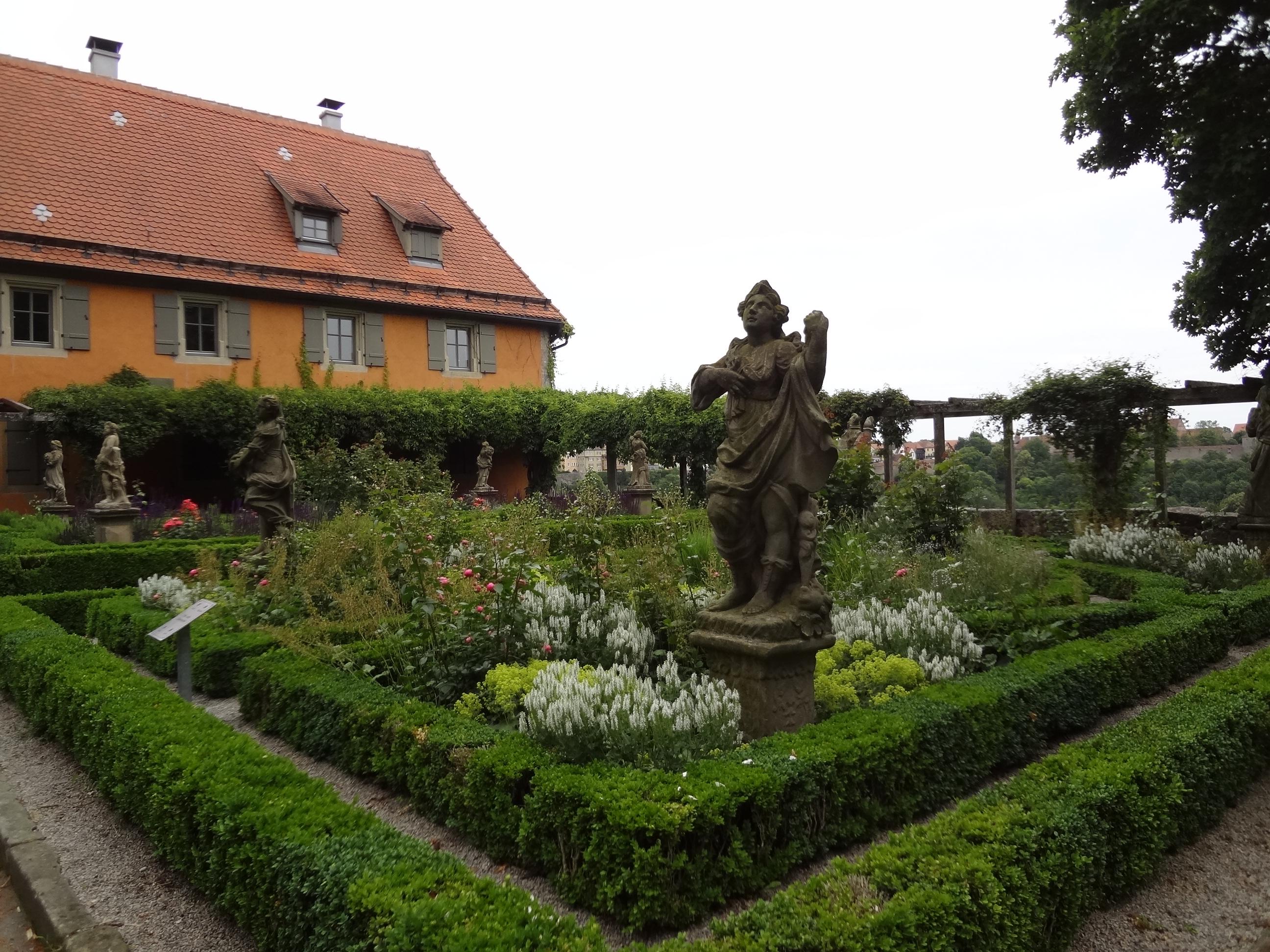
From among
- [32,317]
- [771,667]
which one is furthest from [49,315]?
[771,667]

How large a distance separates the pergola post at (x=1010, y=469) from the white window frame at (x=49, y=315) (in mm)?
19260

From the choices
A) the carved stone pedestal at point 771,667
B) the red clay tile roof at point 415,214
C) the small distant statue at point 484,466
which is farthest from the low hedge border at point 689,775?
the red clay tile roof at point 415,214

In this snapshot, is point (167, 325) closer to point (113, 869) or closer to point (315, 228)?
point (315, 228)

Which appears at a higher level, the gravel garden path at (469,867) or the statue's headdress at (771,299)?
the statue's headdress at (771,299)

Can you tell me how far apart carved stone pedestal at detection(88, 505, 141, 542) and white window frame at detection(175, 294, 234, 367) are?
261 inches

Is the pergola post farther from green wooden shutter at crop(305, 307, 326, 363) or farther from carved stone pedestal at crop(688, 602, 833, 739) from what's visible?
green wooden shutter at crop(305, 307, 326, 363)

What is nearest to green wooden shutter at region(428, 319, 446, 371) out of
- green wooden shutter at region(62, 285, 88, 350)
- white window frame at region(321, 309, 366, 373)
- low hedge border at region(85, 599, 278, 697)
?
white window frame at region(321, 309, 366, 373)

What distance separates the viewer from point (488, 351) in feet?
77.2

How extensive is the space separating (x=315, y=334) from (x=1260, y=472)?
63.3 ft

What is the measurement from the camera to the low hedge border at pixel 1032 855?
2.74 m

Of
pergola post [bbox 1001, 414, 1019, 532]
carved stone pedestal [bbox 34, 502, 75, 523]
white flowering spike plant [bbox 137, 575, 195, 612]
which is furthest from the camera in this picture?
pergola post [bbox 1001, 414, 1019, 532]

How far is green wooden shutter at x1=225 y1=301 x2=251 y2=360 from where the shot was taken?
19.6 m

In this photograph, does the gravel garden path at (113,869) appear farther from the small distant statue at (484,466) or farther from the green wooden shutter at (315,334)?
the green wooden shutter at (315,334)

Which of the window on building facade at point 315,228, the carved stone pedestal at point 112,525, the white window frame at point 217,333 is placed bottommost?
the carved stone pedestal at point 112,525
